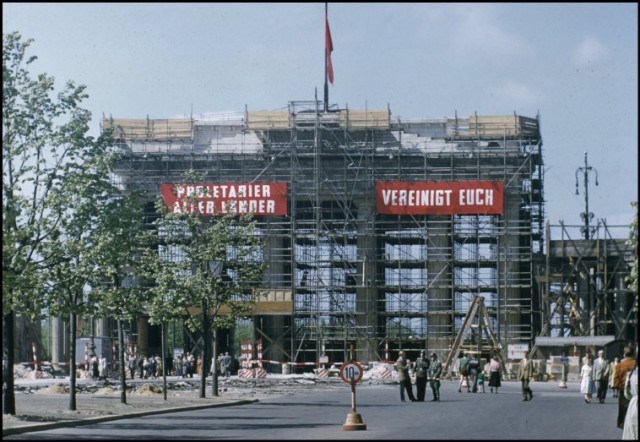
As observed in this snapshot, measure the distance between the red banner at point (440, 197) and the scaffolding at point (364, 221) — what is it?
3.71 feet

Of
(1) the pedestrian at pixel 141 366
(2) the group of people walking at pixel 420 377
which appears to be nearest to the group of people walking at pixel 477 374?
(2) the group of people walking at pixel 420 377

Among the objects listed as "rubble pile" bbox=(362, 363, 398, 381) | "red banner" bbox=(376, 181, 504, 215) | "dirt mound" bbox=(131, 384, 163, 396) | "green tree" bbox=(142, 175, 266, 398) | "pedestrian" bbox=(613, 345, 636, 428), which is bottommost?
"rubble pile" bbox=(362, 363, 398, 381)

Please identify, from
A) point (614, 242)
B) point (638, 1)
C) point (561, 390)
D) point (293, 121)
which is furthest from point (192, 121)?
point (638, 1)

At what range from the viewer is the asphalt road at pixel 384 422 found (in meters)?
23.3

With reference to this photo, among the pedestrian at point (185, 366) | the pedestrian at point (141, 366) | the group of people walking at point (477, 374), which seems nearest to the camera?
the group of people walking at point (477, 374)

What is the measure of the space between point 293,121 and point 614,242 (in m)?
20.1

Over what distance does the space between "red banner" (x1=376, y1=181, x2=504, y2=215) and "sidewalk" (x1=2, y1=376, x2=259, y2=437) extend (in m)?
24.4

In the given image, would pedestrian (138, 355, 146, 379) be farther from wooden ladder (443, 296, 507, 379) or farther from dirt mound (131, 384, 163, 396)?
dirt mound (131, 384, 163, 396)

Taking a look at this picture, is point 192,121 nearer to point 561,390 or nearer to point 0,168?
point 561,390

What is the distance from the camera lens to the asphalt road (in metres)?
23.3

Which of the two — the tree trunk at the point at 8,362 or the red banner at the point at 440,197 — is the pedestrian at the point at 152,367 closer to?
the red banner at the point at 440,197

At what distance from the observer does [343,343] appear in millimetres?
76875

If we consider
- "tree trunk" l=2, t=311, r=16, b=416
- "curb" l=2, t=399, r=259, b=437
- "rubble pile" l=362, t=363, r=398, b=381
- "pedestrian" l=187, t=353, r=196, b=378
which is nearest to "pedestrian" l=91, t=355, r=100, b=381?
"pedestrian" l=187, t=353, r=196, b=378

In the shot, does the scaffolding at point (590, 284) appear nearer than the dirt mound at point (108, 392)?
No
